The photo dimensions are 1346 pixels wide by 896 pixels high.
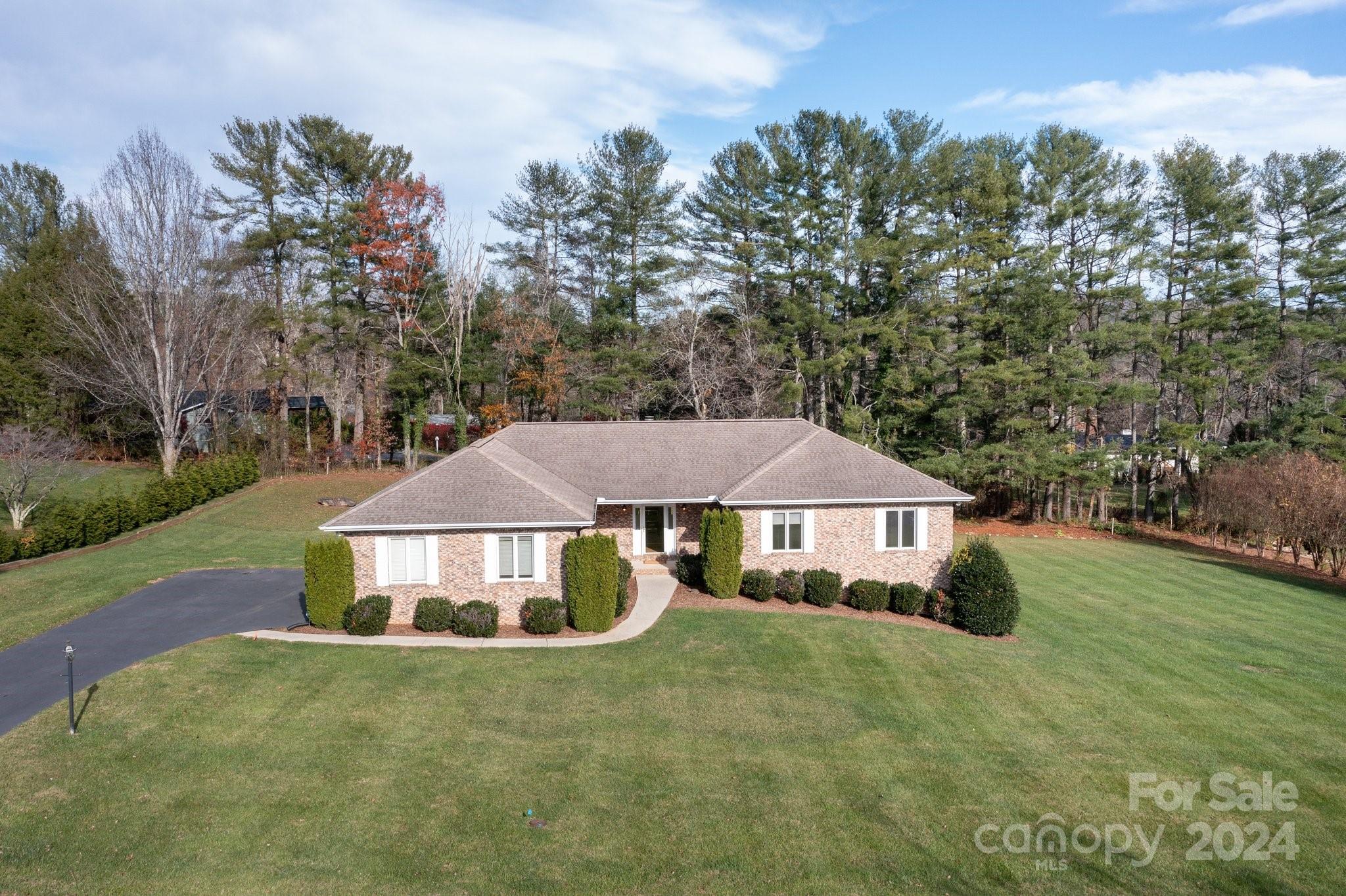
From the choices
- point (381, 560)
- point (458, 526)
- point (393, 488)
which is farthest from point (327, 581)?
point (458, 526)

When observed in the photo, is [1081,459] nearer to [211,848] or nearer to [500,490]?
[500,490]

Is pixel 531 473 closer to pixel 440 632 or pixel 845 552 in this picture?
pixel 440 632

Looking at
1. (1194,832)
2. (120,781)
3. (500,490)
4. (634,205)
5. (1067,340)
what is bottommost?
(1194,832)

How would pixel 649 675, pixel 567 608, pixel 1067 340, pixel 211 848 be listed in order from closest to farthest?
1. pixel 211 848
2. pixel 649 675
3. pixel 567 608
4. pixel 1067 340

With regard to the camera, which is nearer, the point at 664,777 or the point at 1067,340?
the point at 664,777

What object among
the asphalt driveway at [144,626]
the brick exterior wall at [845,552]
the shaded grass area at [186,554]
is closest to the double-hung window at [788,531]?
the brick exterior wall at [845,552]

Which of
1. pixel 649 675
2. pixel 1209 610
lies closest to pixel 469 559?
pixel 649 675

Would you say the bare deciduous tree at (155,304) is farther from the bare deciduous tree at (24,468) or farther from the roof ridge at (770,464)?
the roof ridge at (770,464)

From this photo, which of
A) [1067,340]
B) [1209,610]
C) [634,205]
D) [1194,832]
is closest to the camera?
[1194,832]
